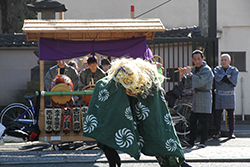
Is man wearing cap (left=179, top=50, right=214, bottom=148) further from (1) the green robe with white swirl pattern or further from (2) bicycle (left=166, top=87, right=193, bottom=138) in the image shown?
(1) the green robe with white swirl pattern

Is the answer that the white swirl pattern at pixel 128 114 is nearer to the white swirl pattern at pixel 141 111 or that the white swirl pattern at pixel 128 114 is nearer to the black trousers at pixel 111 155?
the white swirl pattern at pixel 141 111

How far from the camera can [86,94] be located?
7.18m

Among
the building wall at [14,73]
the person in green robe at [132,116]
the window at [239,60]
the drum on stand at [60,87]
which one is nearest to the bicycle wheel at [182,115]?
the drum on stand at [60,87]

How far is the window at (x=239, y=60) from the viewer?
44.5 ft

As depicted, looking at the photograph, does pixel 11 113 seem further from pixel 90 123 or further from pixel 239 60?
pixel 239 60

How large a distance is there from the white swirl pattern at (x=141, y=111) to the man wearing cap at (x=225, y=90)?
481 cm

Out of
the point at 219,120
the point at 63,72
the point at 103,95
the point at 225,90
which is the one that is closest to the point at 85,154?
the point at 63,72

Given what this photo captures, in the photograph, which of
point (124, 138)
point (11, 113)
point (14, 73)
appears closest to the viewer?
point (124, 138)

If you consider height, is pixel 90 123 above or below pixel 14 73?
Answer: below

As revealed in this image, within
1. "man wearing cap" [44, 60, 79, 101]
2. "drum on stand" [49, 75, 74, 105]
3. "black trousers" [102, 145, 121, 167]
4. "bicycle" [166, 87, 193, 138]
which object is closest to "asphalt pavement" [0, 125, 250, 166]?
"bicycle" [166, 87, 193, 138]

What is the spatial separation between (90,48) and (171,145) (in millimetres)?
3577

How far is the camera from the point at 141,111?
459cm

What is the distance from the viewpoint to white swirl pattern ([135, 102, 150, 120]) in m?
4.57

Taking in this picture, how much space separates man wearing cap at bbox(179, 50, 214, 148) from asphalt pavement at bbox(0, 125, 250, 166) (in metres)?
0.43
